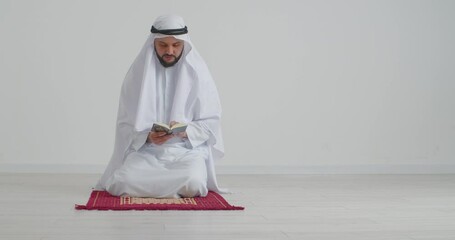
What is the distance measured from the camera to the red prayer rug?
12.4 feet

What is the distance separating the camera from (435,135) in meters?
7.43

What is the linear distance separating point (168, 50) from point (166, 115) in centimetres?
44

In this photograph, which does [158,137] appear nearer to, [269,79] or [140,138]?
[140,138]

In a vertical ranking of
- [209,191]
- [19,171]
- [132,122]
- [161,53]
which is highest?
[161,53]

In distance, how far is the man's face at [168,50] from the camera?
474 cm

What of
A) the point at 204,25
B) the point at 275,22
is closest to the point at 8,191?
the point at 204,25

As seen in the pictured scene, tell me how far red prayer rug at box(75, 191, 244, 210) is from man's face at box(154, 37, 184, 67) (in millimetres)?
949

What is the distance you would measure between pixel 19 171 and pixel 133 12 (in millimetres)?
1864

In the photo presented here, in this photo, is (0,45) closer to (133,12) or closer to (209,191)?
(133,12)

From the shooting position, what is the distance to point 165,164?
455cm

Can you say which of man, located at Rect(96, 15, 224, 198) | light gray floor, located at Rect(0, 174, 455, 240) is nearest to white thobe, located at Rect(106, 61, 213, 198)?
man, located at Rect(96, 15, 224, 198)

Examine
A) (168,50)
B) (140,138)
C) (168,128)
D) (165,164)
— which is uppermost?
(168,50)

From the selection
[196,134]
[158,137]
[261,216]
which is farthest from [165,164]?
[261,216]

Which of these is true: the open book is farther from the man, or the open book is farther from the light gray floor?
the light gray floor
